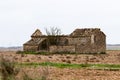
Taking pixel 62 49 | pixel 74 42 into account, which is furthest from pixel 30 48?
pixel 74 42

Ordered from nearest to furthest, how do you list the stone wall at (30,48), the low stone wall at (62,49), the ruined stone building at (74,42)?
the low stone wall at (62,49) → the ruined stone building at (74,42) → the stone wall at (30,48)

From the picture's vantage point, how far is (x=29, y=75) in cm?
2058

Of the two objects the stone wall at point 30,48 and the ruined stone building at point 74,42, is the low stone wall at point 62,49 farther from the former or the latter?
the stone wall at point 30,48

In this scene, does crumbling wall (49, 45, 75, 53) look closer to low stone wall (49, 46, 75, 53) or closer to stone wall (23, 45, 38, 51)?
low stone wall (49, 46, 75, 53)

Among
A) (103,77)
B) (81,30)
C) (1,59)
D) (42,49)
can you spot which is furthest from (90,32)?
(1,59)

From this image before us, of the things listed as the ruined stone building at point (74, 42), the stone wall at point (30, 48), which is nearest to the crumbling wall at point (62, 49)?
the ruined stone building at point (74, 42)

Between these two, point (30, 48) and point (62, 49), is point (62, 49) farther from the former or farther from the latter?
point (30, 48)

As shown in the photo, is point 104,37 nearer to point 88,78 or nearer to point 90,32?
point 90,32

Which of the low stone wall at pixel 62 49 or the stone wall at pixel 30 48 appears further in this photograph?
the stone wall at pixel 30 48

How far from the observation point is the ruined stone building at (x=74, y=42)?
301ft

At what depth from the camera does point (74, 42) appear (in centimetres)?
9294

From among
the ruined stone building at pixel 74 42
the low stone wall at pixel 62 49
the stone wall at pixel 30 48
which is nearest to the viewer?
the low stone wall at pixel 62 49

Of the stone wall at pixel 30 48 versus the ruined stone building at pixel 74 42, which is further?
the stone wall at pixel 30 48

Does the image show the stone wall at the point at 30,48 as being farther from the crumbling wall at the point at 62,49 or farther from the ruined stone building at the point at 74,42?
the crumbling wall at the point at 62,49
